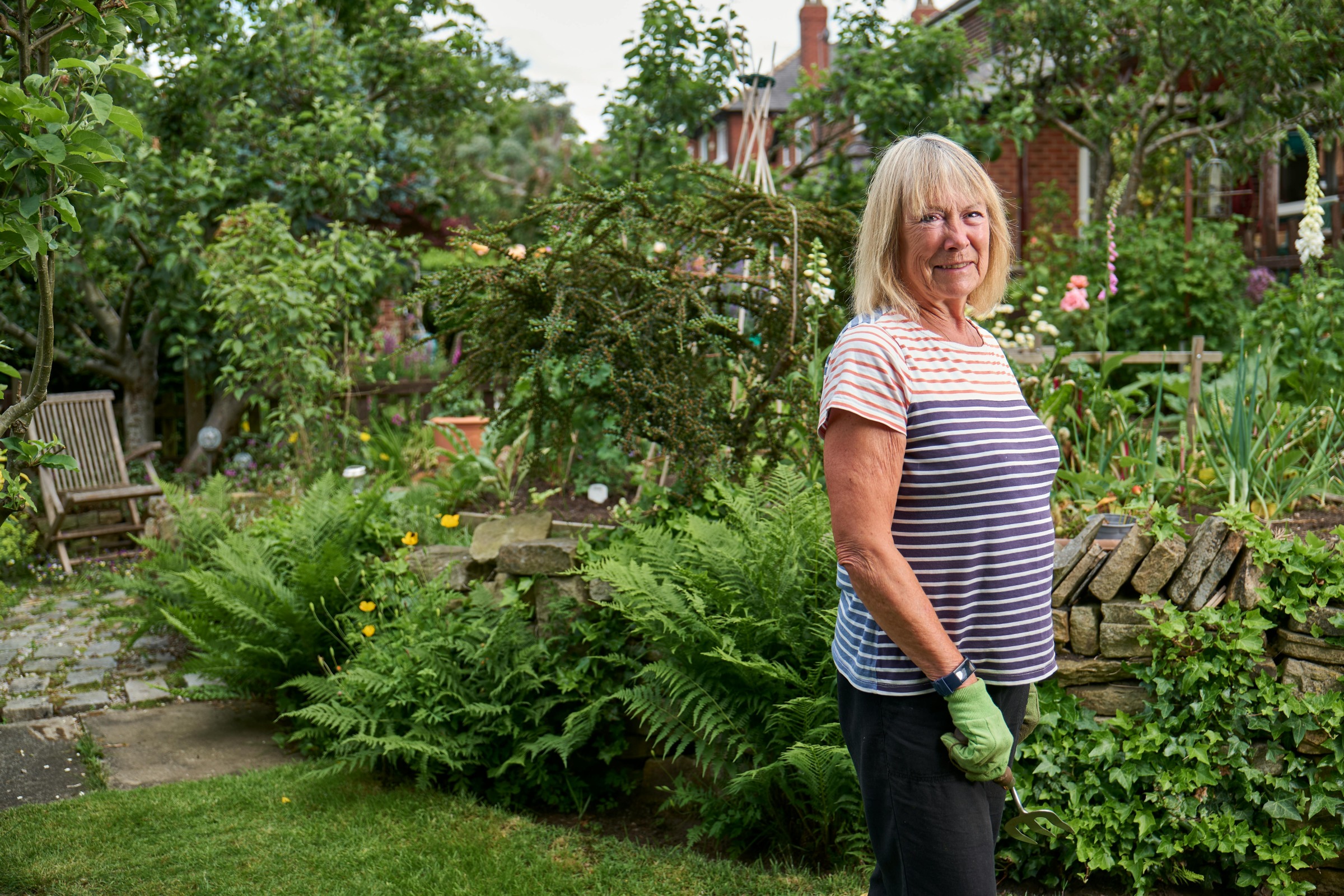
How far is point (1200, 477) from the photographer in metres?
3.75

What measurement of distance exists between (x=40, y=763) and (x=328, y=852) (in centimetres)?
150

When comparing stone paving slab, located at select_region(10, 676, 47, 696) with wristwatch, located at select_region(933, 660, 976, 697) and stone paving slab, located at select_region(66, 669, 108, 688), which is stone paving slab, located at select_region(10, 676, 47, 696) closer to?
stone paving slab, located at select_region(66, 669, 108, 688)

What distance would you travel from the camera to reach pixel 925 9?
15.7 metres

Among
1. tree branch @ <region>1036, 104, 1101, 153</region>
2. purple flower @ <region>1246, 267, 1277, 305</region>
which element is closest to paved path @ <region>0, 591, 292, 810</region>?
purple flower @ <region>1246, 267, 1277, 305</region>

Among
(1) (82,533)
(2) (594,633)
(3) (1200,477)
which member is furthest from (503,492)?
(1) (82,533)

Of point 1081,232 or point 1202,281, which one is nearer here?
point 1202,281

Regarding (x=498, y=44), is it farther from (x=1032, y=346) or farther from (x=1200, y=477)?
(x=1200, y=477)

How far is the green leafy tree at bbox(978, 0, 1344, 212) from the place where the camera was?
7457mm

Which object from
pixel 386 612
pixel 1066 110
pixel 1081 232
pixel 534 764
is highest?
pixel 1066 110

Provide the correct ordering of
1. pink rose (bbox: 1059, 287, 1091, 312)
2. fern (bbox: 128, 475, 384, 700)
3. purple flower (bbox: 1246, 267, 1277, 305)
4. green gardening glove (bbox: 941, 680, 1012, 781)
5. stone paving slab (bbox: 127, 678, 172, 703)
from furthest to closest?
purple flower (bbox: 1246, 267, 1277, 305) → pink rose (bbox: 1059, 287, 1091, 312) → stone paving slab (bbox: 127, 678, 172, 703) → fern (bbox: 128, 475, 384, 700) → green gardening glove (bbox: 941, 680, 1012, 781)

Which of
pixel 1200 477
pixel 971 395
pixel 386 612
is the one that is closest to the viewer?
pixel 971 395

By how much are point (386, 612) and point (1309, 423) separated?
145 inches

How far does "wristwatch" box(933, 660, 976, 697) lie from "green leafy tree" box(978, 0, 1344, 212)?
6618mm

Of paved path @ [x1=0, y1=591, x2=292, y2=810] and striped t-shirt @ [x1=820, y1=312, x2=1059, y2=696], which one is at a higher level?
striped t-shirt @ [x1=820, y1=312, x2=1059, y2=696]
